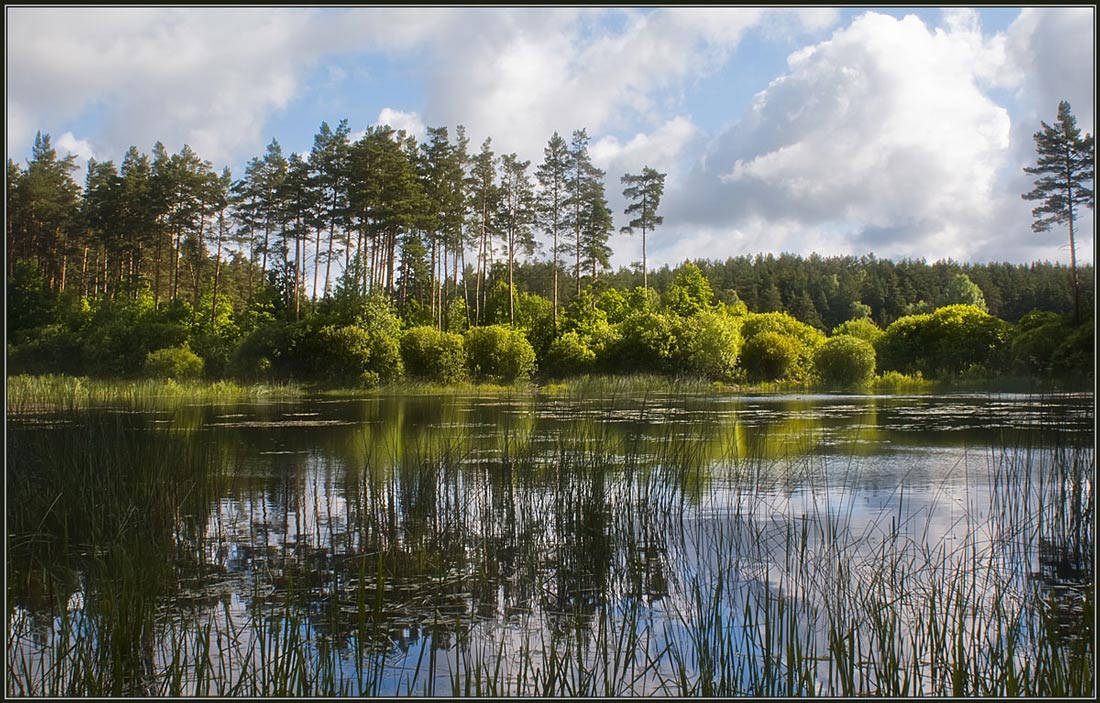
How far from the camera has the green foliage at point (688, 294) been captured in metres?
43.8

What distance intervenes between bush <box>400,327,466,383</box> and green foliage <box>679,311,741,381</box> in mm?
9929

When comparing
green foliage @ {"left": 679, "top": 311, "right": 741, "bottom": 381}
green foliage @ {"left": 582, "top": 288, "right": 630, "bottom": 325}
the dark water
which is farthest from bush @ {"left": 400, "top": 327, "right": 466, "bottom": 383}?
the dark water

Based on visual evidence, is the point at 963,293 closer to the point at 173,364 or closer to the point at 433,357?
the point at 433,357

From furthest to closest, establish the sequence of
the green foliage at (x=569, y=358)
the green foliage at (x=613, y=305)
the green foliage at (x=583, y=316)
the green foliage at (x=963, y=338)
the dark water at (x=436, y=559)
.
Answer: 1. the green foliage at (x=613, y=305)
2. the green foliage at (x=583, y=316)
3. the green foliage at (x=569, y=358)
4. the green foliage at (x=963, y=338)
5. the dark water at (x=436, y=559)

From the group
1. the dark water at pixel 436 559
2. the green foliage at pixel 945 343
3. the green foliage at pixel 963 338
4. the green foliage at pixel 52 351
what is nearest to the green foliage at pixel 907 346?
the green foliage at pixel 945 343

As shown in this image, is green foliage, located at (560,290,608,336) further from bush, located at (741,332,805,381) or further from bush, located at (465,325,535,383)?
bush, located at (741,332,805,381)

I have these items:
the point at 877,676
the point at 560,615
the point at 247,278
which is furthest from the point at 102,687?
the point at 247,278

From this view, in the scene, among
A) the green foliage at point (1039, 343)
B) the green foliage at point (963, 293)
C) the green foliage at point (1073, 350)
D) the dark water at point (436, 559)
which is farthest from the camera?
the green foliage at point (963, 293)

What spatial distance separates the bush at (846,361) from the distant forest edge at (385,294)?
87 millimetres

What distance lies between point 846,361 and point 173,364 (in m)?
28.4

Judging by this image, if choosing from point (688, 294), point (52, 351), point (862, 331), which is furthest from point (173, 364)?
point (862, 331)

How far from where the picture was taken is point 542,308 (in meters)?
48.2

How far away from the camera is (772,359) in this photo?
35.6m

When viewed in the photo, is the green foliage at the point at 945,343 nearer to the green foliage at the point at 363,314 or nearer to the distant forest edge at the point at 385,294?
the distant forest edge at the point at 385,294
